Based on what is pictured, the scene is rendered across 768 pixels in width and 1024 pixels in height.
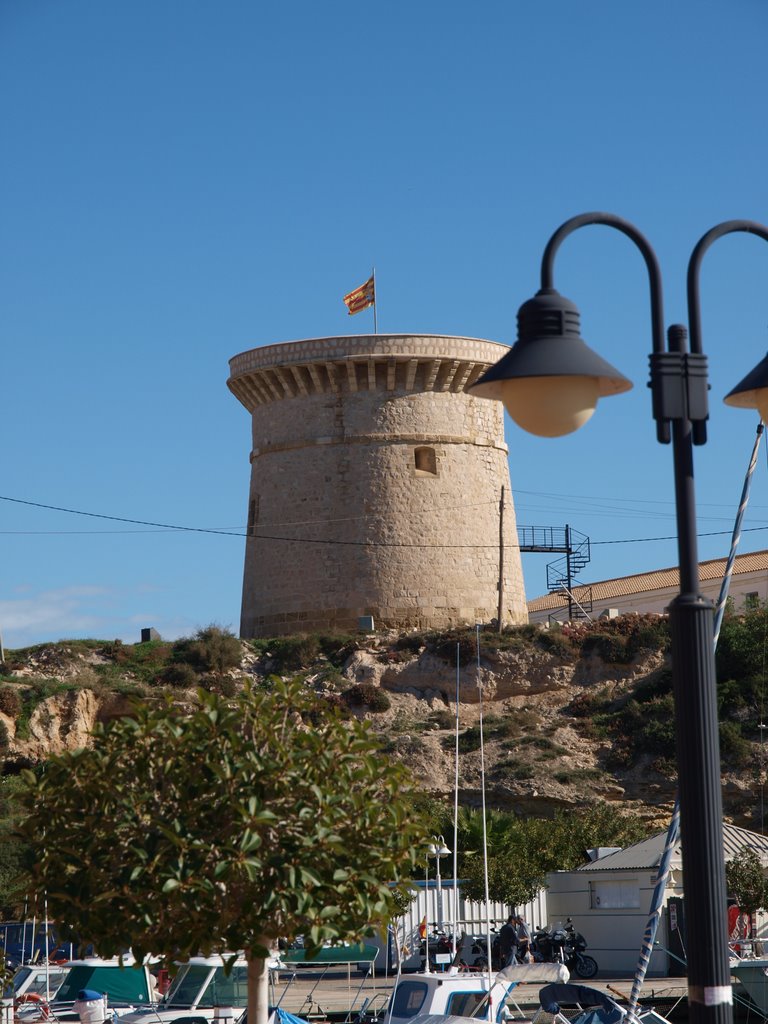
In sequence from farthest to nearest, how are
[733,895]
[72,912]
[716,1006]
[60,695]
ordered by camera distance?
[60,695], [733,895], [72,912], [716,1006]

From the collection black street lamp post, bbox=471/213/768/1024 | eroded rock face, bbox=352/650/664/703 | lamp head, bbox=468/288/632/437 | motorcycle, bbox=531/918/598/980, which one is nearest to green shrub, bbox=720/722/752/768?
eroded rock face, bbox=352/650/664/703

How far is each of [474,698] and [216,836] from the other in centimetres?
3377

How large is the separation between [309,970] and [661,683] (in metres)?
18.2

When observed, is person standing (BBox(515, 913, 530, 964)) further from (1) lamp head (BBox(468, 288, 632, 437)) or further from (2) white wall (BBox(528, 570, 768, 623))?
(2) white wall (BBox(528, 570, 768, 623))

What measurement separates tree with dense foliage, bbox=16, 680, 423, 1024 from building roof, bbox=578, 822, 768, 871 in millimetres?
14133

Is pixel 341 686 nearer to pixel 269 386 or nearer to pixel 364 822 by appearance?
pixel 269 386

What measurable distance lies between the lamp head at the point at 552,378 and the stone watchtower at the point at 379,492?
3643 cm

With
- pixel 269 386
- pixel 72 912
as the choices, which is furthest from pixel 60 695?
pixel 72 912

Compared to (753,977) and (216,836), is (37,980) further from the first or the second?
(216,836)

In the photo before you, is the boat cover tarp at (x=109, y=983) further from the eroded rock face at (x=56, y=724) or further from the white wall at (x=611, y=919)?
the eroded rock face at (x=56, y=724)

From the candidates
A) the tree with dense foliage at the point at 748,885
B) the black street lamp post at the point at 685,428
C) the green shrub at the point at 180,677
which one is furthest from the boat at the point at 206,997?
the green shrub at the point at 180,677

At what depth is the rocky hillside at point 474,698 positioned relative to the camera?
122 feet

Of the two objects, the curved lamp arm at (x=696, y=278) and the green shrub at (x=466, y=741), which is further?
the green shrub at (x=466, y=741)

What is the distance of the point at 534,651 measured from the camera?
136 ft
